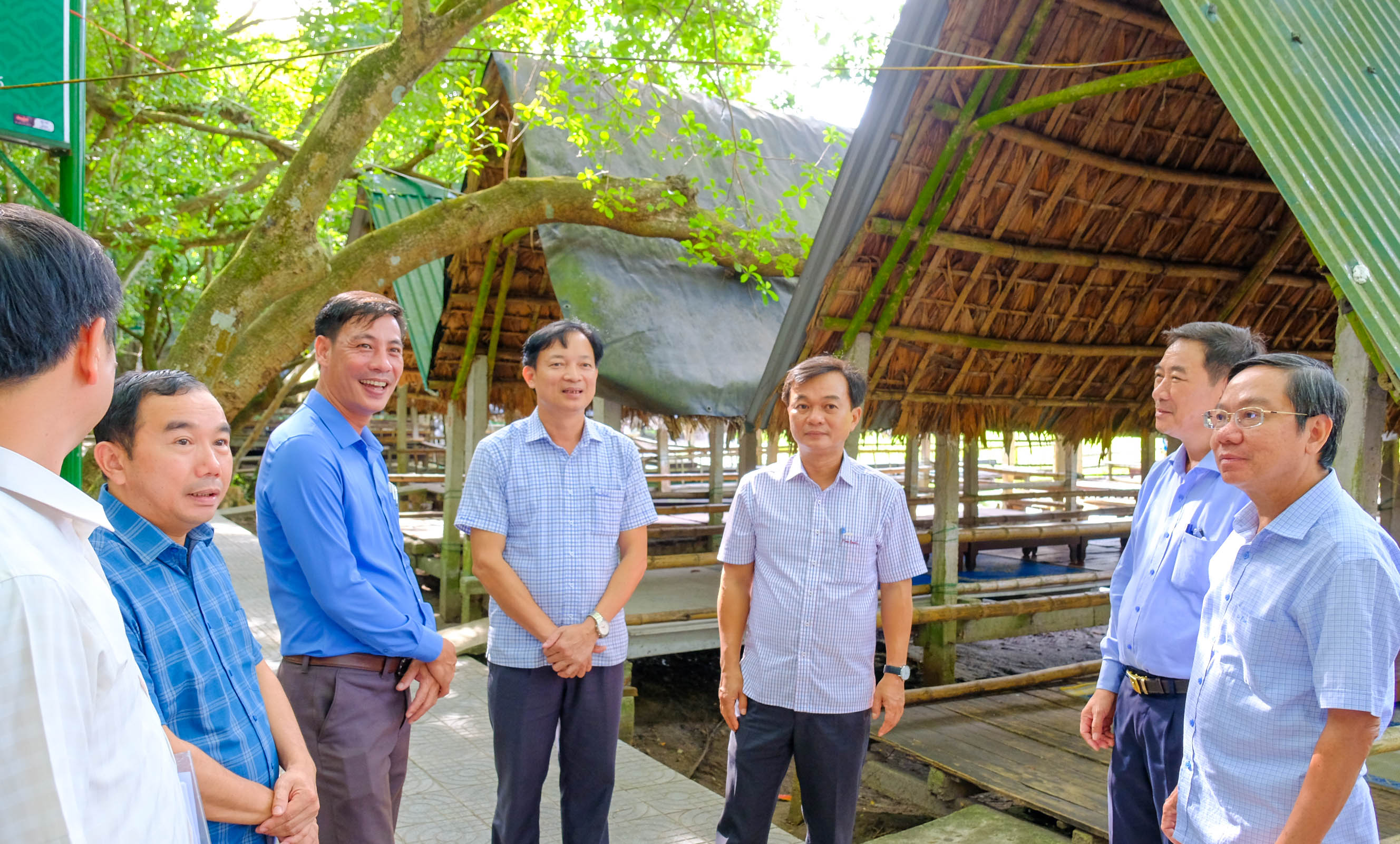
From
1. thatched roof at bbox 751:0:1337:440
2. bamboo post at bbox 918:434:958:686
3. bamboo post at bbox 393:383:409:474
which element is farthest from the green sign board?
bamboo post at bbox 393:383:409:474

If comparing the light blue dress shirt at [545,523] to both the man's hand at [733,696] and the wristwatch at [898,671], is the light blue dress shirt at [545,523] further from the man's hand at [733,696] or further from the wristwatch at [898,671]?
the wristwatch at [898,671]

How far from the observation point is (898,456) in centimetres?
2477

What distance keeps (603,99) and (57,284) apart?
Result: 23.1ft

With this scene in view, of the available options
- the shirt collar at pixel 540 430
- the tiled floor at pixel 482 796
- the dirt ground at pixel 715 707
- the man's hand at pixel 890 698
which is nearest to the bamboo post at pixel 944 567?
the dirt ground at pixel 715 707

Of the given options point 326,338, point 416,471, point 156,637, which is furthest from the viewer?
point 416,471

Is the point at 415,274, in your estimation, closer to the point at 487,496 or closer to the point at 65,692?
the point at 487,496

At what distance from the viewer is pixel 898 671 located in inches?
108

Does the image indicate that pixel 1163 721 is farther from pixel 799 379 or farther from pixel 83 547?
pixel 83 547

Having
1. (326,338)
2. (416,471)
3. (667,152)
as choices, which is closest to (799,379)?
(326,338)

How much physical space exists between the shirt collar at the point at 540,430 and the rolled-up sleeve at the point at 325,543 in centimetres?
67

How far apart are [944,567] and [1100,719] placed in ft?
14.3

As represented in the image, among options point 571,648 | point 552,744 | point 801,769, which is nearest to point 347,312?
point 571,648

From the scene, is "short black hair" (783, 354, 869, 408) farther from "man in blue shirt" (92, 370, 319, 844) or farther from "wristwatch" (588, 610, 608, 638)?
"man in blue shirt" (92, 370, 319, 844)

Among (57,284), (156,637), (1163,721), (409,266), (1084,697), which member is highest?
(409,266)
